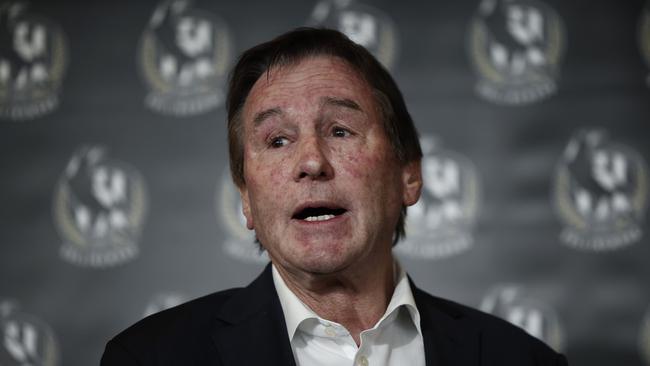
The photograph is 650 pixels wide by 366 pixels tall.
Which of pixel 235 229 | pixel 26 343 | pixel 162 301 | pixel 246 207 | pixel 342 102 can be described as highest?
pixel 342 102

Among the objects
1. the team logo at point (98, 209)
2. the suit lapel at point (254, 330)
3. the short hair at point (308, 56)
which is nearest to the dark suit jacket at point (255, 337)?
the suit lapel at point (254, 330)

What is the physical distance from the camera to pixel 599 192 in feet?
10.1

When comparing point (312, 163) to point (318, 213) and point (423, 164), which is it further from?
point (423, 164)

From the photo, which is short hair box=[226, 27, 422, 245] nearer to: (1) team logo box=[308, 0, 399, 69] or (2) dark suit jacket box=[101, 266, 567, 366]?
(2) dark suit jacket box=[101, 266, 567, 366]

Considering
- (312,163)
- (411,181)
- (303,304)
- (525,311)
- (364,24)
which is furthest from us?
(364,24)

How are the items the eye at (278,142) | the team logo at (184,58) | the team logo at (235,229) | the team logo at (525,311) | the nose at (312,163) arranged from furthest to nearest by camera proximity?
the team logo at (184,58), the team logo at (235,229), the team logo at (525,311), the eye at (278,142), the nose at (312,163)

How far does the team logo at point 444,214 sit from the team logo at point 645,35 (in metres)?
0.85

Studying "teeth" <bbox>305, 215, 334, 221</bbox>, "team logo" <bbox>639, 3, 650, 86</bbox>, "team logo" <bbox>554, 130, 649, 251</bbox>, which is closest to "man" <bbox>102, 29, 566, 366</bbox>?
"teeth" <bbox>305, 215, 334, 221</bbox>

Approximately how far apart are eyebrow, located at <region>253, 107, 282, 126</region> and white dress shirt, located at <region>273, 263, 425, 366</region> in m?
0.38

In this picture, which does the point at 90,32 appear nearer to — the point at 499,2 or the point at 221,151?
the point at 221,151

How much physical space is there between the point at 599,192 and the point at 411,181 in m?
1.41

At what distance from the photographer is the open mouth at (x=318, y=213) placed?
170 centimetres

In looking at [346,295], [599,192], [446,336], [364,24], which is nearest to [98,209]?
[364,24]

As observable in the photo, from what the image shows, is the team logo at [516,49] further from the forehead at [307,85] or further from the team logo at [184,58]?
the forehead at [307,85]
